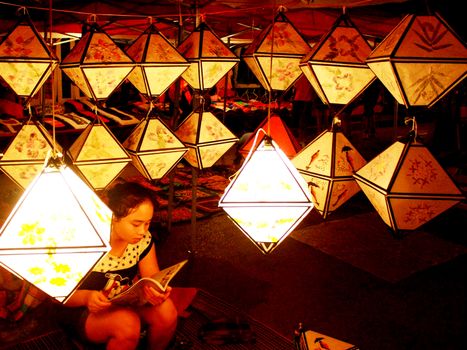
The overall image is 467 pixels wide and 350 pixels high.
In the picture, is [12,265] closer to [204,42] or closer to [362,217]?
[204,42]

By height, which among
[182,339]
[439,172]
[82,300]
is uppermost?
[439,172]

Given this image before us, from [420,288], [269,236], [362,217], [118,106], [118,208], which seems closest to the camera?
[269,236]

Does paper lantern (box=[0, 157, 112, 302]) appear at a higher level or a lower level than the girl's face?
higher

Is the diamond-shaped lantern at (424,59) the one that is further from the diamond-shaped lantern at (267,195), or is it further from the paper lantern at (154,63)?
the paper lantern at (154,63)

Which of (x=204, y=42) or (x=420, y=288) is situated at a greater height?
(x=204, y=42)

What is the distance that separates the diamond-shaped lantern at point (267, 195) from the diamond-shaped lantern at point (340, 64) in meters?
0.62

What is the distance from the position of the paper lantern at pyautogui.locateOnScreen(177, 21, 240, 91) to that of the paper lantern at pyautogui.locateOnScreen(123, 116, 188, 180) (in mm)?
369

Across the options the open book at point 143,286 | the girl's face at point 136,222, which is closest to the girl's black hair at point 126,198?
the girl's face at point 136,222

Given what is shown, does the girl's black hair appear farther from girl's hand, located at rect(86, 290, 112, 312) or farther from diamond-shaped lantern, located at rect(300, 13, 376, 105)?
diamond-shaped lantern, located at rect(300, 13, 376, 105)

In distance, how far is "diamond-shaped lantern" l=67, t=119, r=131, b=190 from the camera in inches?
101

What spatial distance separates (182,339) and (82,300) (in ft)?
2.89

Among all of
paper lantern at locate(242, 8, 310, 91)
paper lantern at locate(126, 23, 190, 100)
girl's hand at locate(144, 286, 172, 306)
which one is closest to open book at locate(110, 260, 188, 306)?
girl's hand at locate(144, 286, 172, 306)

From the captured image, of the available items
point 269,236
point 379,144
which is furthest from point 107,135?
point 379,144

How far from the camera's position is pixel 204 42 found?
9.23ft
